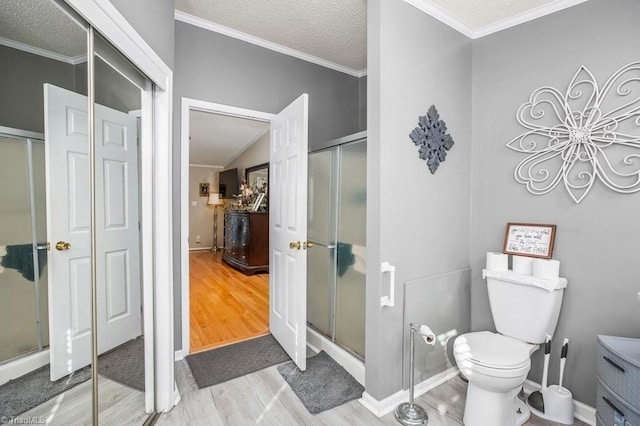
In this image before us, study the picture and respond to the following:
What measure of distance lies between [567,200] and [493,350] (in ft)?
3.56

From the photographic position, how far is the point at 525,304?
74.8 inches

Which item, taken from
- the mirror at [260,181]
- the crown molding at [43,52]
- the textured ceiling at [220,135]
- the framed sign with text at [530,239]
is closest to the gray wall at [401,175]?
the framed sign with text at [530,239]

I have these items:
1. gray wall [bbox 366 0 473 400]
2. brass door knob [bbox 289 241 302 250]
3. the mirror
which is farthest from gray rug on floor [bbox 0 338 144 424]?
the mirror

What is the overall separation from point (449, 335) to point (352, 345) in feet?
2.41

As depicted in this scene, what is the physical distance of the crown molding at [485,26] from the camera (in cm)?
196

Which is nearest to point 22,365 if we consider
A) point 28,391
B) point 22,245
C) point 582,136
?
point 28,391

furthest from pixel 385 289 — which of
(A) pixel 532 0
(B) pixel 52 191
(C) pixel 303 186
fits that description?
(A) pixel 532 0

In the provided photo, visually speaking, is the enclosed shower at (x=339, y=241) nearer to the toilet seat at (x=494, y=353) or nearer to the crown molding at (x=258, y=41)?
the toilet seat at (x=494, y=353)

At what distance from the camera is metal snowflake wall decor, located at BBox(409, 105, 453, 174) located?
2.01m

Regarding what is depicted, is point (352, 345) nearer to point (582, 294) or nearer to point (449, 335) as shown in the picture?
point (449, 335)

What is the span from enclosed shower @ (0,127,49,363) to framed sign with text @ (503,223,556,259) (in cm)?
255

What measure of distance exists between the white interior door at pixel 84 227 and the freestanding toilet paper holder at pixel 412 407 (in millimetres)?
1599

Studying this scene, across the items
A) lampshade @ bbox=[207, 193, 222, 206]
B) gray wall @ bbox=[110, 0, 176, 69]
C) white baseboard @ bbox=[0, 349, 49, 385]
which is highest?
gray wall @ bbox=[110, 0, 176, 69]

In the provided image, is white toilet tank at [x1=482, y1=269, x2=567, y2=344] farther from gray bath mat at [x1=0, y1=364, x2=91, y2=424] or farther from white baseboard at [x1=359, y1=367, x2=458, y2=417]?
gray bath mat at [x1=0, y1=364, x2=91, y2=424]
